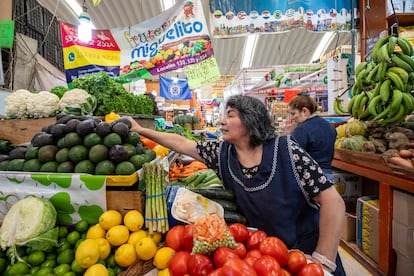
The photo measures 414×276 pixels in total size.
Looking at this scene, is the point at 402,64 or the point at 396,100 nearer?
the point at 396,100

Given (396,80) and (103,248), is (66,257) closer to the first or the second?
(103,248)

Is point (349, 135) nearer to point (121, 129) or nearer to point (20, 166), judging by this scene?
point (121, 129)

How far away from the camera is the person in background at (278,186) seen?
1.64m

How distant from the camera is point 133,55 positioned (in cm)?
439

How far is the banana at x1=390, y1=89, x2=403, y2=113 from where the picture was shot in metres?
3.22

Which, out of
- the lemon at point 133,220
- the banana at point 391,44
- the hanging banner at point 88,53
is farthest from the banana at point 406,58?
the hanging banner at point 88,53

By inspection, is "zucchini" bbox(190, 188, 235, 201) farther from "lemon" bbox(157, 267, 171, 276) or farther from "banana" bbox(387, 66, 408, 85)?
"banana" bbox(387, 66, 408, 85)

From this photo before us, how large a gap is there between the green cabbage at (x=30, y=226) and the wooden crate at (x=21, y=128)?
4.74 feet

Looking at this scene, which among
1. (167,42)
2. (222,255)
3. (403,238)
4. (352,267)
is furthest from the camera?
(167,42)

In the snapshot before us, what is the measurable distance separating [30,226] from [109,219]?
1.24 ft

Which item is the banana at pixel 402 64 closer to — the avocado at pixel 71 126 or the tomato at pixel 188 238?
the tomato at pixel 188 238

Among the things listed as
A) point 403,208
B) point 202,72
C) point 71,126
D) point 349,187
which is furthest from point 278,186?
point 349,187

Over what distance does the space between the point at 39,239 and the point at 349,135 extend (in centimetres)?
402

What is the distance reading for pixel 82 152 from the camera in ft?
5.07
